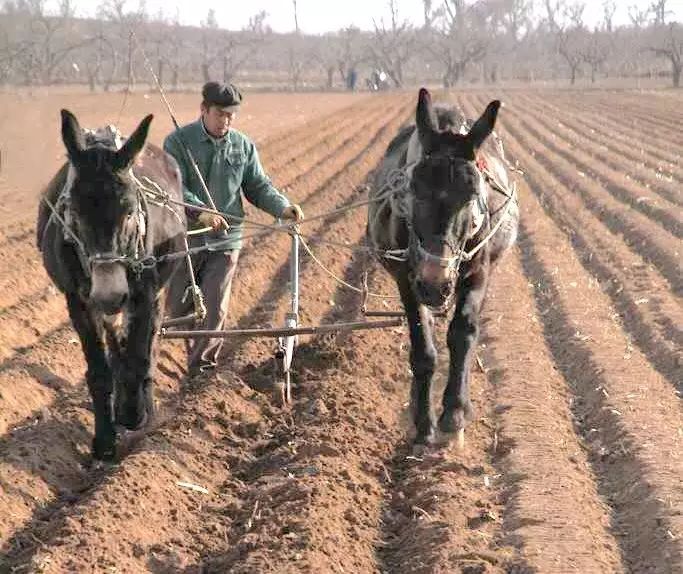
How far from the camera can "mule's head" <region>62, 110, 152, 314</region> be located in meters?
4.77

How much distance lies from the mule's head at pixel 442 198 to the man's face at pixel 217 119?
1.96 meters

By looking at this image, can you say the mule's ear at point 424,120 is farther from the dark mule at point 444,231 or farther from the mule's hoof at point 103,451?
the mule's hoof at point 103,451

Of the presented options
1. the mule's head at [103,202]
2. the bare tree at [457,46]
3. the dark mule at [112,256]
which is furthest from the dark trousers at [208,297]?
the bare tree at [457,46]

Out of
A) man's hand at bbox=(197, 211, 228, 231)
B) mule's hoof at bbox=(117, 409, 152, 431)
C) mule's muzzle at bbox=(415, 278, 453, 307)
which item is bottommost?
mule's hoof at bbox=(117, 409, 152, 431)

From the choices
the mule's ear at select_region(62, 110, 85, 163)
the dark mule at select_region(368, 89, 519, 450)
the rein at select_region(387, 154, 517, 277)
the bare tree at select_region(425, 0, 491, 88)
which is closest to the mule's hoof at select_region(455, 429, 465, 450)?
the dark mule at select_region(368, 89, 519, 450)

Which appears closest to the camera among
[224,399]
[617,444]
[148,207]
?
[148,207]

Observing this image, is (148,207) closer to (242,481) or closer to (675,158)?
(242,481)

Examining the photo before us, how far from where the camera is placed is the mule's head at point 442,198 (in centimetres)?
501

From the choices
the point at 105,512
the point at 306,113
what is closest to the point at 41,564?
the point at 105,512

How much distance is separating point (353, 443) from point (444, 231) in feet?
4.70

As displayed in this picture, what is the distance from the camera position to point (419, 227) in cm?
509

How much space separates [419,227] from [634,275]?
18.6 ft

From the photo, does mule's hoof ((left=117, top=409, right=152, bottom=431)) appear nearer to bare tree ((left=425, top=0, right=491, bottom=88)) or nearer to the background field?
the background field

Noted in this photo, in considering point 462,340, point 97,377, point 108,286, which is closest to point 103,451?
point 97,377
